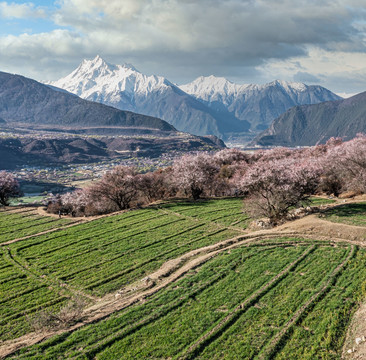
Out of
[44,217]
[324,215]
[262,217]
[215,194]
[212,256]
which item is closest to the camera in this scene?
[212,256]

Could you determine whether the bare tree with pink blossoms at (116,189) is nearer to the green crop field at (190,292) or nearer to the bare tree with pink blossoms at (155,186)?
the bare tree with pink blossoms at (155,186)

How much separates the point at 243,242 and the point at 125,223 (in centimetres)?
Answer: 2282

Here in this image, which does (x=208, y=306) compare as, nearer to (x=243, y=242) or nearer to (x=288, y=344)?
(x=288, y=344)

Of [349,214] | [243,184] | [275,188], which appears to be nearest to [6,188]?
[243,184]

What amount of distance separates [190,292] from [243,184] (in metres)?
26.8

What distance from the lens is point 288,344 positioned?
67.3 ft

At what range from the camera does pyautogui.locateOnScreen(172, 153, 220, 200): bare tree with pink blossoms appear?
73812 mm

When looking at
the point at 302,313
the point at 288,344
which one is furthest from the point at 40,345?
the point at 302,313

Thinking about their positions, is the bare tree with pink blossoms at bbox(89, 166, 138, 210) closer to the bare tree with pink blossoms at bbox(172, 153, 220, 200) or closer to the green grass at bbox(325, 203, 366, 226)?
the bare tree with pink blossoms at bbox(172, 153, 220, 200)

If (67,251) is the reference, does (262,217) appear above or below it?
above

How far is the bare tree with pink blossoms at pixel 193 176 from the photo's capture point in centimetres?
7381

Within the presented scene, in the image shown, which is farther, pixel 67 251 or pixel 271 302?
pixel 67 251

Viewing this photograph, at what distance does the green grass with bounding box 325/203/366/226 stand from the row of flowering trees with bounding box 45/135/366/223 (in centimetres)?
515

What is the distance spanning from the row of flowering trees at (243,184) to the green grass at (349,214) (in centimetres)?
515
